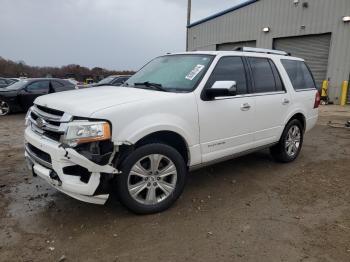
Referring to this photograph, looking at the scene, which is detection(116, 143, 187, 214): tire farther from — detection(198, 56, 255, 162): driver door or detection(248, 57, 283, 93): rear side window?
detection(248, 57, 283, 93): rear side window

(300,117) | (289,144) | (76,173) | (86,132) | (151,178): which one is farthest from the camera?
(300,117)

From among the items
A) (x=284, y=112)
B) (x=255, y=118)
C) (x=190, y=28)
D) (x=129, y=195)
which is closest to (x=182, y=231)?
(x=129, y=195)

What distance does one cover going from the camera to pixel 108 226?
131 inches

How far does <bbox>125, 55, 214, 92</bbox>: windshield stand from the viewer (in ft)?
12.8

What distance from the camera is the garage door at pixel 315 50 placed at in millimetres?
16094

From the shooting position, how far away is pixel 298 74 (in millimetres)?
5559

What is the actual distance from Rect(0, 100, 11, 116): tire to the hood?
30.9 feet

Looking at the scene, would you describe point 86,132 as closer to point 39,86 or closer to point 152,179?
point 152,179

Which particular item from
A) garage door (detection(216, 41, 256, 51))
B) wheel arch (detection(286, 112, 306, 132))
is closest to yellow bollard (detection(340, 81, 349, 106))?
garage door (detection(216, 41, 256, 51))

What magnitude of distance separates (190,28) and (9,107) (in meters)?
17.2

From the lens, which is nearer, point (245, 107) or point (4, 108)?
point (245, 107)

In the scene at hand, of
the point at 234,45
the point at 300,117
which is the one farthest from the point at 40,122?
the point at 234,45

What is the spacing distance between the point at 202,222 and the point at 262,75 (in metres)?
2.48

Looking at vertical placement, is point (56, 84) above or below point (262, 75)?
below
